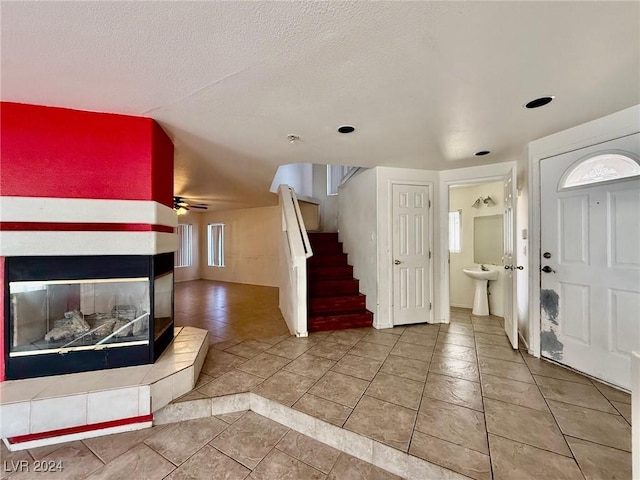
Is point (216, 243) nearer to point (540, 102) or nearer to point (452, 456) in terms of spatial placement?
point (452, 456)

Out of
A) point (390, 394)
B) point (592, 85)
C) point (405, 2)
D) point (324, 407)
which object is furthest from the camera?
point (390, 394)

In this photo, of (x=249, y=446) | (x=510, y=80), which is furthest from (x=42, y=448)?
(x=510, y=80)

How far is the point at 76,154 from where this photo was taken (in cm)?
191

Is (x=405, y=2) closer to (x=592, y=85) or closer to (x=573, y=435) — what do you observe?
(x=592, y=85)

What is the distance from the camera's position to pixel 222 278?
25.7 ft

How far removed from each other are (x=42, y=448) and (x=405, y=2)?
3.16 metres

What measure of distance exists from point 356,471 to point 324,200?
554 centimetres

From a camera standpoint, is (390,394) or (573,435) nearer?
(573,435)

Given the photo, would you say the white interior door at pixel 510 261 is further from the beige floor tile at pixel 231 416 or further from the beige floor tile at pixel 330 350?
the beige floor tile at pixel 231 416

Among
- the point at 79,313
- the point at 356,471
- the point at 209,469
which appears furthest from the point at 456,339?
the point at 79,313

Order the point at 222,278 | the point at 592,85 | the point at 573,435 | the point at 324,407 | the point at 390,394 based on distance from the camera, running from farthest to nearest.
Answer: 1. the point at 222,278
2. the point at 390,394
3. the point at 324,407
4. the point at 592,85
5. the point at 573,435

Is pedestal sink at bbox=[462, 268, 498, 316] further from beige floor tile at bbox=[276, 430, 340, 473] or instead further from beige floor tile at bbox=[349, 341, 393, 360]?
beige floor tile at bbox=[276, 430, 340, 473]

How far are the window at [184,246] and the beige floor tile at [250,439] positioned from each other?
6932mm

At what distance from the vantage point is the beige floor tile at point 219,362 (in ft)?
7.53
